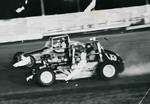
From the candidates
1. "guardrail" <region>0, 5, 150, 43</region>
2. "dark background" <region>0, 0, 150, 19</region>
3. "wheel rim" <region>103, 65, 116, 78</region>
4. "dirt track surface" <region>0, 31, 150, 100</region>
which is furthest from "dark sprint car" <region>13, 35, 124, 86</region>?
"dark background" <region>0, 0, 150, 19</region>

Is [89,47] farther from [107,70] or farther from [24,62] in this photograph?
[24,62]

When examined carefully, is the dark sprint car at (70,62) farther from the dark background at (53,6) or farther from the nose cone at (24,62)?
the dark background at (53,6)

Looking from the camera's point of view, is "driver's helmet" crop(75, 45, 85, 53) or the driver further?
"driver's helmet" crop(75, 45, 85, 53)

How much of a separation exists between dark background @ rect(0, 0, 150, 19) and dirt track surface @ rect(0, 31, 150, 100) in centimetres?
196

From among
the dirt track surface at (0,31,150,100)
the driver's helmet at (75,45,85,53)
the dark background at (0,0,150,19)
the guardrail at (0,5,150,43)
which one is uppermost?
the dark background at (0,0,150,19)

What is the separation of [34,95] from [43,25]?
11149mm

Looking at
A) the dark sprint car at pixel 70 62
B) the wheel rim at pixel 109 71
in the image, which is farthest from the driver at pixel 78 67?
the wheel rim at pixel 109 71

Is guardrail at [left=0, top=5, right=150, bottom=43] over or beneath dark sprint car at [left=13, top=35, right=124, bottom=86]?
over

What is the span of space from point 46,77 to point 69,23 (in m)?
10.1

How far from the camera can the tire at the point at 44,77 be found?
1912cm

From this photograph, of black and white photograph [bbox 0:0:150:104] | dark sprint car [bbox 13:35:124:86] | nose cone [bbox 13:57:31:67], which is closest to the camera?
black and white photograph [bbox 0:0:150:104]

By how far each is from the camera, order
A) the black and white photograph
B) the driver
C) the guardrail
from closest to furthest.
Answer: the black and white photograph
the driver
the guardrail

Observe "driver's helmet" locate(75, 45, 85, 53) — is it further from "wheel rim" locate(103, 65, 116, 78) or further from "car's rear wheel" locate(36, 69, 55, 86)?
"car's rear wheel" locate(36, 69, 55, 86)

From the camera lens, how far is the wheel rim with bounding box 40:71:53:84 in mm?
19125
